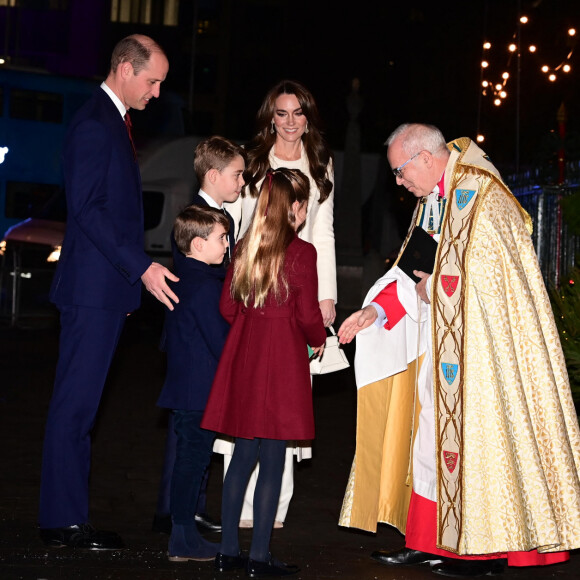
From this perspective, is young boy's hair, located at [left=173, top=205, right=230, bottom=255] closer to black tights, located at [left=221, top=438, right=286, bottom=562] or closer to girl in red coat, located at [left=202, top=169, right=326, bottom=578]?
girl in red coat, located at [left=202, top=169, right=326, bottom=578]

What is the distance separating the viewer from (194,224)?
4.61 metres

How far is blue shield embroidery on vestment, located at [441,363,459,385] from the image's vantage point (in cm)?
452

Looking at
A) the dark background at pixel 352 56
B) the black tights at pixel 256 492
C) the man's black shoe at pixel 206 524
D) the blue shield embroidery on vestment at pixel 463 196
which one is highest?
the dark background at pixel 352 56

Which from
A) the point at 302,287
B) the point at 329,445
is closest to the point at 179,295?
the point at 302,287

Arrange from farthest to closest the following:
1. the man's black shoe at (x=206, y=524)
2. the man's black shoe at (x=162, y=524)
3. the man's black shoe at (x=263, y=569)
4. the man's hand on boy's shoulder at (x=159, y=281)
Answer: the man's black shoe at (x=206, y=524), the man's black shoe at (x=162, y=524), the man's hand on boy's shoulder at (x=159, y=281), the man's black shoe at (x=263, y=569)

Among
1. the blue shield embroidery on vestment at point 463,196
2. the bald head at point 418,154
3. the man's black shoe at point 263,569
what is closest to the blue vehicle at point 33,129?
the bald head at point 418,154

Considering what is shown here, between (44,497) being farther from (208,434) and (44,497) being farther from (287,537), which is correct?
(287,537)

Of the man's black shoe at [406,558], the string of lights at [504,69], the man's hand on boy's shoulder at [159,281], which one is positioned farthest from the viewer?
the string of lights at [504,69]

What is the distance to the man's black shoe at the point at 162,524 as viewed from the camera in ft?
16.5

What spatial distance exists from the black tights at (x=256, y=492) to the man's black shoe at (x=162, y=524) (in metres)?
0.70

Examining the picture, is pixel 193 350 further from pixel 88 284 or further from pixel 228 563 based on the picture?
pixel 228 563

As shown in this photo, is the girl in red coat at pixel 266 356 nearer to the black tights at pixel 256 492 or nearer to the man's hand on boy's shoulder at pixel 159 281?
the black tights at pixel 256 492

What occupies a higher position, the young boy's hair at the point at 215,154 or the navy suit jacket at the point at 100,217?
the young boy's hair at the point at 215,154

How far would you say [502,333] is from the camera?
172 inches
